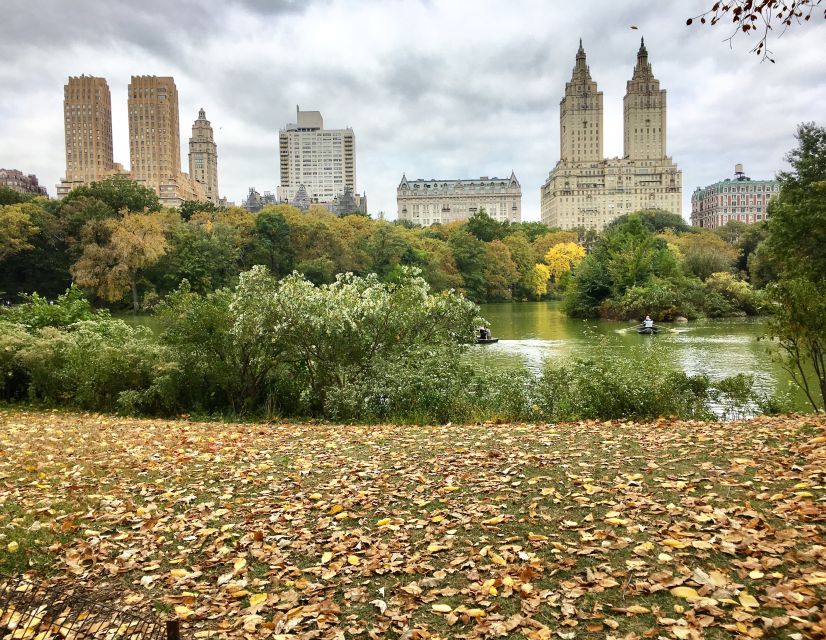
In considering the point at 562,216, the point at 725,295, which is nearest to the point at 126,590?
the point at 725,295

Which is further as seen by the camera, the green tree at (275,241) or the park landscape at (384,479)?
the green tree at (275,241)

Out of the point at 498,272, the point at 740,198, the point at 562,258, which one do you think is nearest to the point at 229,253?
the point at 498,272

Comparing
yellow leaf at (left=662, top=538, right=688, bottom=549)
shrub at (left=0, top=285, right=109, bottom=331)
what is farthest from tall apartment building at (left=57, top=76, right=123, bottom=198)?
yellow leaf at (left=662, top=538, right=688, bottom=549)

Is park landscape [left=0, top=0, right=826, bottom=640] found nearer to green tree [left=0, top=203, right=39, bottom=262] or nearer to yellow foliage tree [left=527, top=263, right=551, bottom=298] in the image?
green tree [left=0, top=203, right=39, bottom=262]

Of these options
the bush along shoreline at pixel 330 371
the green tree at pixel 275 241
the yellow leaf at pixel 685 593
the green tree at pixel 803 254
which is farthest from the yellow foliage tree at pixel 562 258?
the yellow leaf at pixel 685 593

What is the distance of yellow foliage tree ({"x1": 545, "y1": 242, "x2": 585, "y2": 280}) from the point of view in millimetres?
68594

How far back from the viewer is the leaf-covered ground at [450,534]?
10.5ft

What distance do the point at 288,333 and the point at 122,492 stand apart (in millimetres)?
5515

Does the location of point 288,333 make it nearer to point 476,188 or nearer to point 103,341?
point 103,341

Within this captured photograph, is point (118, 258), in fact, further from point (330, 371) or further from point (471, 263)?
point (330, 371)

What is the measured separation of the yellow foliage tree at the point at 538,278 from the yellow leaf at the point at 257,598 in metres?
64.7

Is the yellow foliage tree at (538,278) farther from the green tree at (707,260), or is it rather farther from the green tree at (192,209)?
the green tree at (192,209)

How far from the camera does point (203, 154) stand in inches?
6983

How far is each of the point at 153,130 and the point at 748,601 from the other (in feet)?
524
